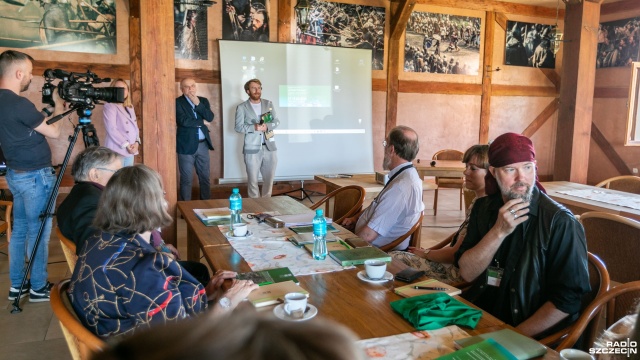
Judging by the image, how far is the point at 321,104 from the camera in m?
7.21

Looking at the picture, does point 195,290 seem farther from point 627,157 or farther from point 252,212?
point 627,157

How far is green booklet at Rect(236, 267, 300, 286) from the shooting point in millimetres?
1779

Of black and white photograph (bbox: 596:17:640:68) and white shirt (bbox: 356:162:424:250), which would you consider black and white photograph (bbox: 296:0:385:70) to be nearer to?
black and white photograph (bbox: 596:17:640:68)

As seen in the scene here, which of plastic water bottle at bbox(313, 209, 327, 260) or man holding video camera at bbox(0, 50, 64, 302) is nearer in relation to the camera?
plastic water bottle at bbox(313, 209, 327, 260)

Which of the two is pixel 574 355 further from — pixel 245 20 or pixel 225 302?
pixel 245 20

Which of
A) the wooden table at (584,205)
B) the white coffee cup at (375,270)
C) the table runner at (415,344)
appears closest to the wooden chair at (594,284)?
the table runner at (415,344)

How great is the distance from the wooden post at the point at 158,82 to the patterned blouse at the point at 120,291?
6.30 ft

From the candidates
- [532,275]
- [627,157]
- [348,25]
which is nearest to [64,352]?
[532,275]

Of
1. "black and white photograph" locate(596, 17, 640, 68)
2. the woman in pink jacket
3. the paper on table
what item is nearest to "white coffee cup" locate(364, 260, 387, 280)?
the paper on table

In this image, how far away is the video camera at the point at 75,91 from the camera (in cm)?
322

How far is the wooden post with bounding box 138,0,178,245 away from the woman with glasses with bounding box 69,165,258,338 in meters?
1.69

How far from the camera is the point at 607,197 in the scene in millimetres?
3617

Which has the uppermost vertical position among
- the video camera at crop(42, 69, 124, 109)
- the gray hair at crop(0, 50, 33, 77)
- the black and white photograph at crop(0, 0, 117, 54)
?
the black and white photograph at crop(0, 0, 117, 54)

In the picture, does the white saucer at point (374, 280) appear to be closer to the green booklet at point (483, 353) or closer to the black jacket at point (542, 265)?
the black jacket at point (542, 265)
